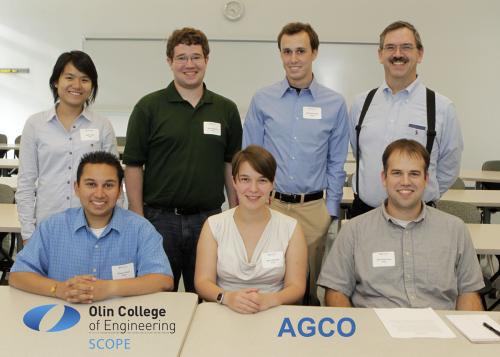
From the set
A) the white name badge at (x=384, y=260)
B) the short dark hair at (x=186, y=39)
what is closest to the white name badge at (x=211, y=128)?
the short dark hair at (x=186, y=39)

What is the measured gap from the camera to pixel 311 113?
8.82ft

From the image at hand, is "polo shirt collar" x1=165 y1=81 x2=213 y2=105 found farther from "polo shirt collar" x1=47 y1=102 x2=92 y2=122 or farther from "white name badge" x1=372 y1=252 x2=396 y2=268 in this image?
"white name badge" x1=372 y1=252 x2=396 y2=268

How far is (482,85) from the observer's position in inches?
292

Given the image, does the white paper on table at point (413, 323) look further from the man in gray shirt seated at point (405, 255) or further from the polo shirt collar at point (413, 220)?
the polo shirt collar at point (413, 220)

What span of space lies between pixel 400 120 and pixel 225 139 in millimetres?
971

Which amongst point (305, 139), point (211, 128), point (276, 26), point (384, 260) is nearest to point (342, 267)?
point (384, 260)

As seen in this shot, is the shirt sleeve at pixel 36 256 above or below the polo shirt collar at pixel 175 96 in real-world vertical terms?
below

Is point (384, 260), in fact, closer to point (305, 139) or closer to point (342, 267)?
point (342, 267)

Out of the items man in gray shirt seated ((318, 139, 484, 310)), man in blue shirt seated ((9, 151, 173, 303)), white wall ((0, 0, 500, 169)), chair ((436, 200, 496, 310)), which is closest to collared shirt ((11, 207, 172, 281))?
man in blue shirt seated ((9, 151, 173, 303))

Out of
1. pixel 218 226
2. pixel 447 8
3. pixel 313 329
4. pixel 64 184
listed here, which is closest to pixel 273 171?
pixel 218 226

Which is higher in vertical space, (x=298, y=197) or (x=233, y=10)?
(x=233, y=10)

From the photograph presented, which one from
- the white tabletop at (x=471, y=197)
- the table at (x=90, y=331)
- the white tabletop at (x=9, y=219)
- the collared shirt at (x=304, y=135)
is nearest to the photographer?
the table at (x=90, y=331)

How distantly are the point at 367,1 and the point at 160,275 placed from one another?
20.8 feet

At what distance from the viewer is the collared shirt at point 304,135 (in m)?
2.67
